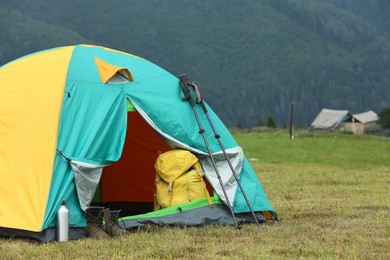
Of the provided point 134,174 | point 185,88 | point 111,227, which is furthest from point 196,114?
point 134,174

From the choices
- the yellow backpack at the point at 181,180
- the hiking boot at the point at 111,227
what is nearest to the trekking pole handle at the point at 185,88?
the yellow backpack at the point at 181,180

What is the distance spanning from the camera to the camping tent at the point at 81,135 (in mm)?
9547

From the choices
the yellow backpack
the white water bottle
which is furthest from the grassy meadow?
the yellow backpack

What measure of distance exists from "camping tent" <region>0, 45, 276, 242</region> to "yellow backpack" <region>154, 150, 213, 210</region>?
13cm

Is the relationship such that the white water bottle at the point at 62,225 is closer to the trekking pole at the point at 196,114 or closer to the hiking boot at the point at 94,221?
the hiking boot at the point at 94,221

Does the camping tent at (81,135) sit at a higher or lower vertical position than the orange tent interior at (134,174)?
higher

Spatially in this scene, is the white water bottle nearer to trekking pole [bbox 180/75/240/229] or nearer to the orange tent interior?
trekking pole [bbox 180/75/240/229]

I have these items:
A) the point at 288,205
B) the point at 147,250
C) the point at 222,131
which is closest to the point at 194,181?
the point at 222,131

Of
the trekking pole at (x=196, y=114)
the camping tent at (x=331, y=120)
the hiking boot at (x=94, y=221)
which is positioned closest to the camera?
the hiking boot at (x=94, y=221)

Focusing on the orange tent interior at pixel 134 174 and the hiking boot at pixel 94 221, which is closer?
the hiking boot at pixel 94 221

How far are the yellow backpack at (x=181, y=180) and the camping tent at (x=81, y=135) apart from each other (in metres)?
0.13

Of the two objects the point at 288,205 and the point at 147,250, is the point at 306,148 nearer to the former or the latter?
the point at 288,205

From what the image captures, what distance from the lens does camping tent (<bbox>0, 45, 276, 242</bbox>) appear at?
9.55m

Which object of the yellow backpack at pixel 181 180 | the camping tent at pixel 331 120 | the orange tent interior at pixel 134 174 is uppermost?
the yellow backpack at pixel 181 180
